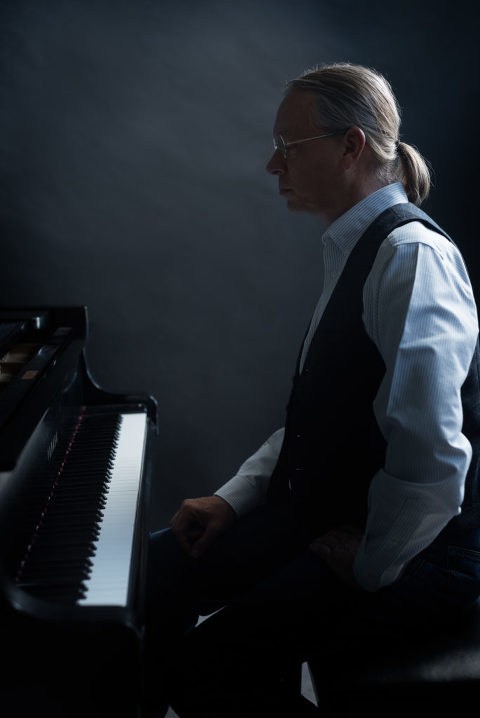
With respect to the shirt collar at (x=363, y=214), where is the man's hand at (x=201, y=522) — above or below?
below

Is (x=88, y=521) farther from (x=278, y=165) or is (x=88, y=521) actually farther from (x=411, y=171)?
(x=411, y=171)

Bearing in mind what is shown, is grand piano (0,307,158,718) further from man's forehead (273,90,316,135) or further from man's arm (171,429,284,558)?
man's forehead (273,90,316,135)

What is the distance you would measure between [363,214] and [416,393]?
481mm

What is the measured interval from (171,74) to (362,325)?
5.75ft

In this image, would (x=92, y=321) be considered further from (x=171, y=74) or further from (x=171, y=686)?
(x=171, y=686)

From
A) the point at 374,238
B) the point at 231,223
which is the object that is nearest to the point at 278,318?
the point at 231,223

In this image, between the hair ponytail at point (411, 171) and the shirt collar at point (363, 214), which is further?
the hair ponytail at point (411, 171)

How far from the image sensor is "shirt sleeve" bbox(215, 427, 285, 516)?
5.16 ft

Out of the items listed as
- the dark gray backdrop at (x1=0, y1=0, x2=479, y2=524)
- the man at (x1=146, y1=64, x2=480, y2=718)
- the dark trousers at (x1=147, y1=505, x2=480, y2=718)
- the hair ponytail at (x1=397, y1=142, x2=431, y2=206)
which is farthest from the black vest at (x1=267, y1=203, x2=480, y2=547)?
the dark gray backdrop at (x1=0, y1=0, x2=479, y2=524)

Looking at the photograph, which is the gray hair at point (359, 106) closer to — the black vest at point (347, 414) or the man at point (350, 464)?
the man at point (350, 464)

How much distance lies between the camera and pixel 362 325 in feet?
3.94

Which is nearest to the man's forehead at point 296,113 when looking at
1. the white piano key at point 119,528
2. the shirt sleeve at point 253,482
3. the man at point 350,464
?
the man at point 350,464

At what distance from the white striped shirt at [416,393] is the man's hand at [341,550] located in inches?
1.5

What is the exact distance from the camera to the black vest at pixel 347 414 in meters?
1.18
